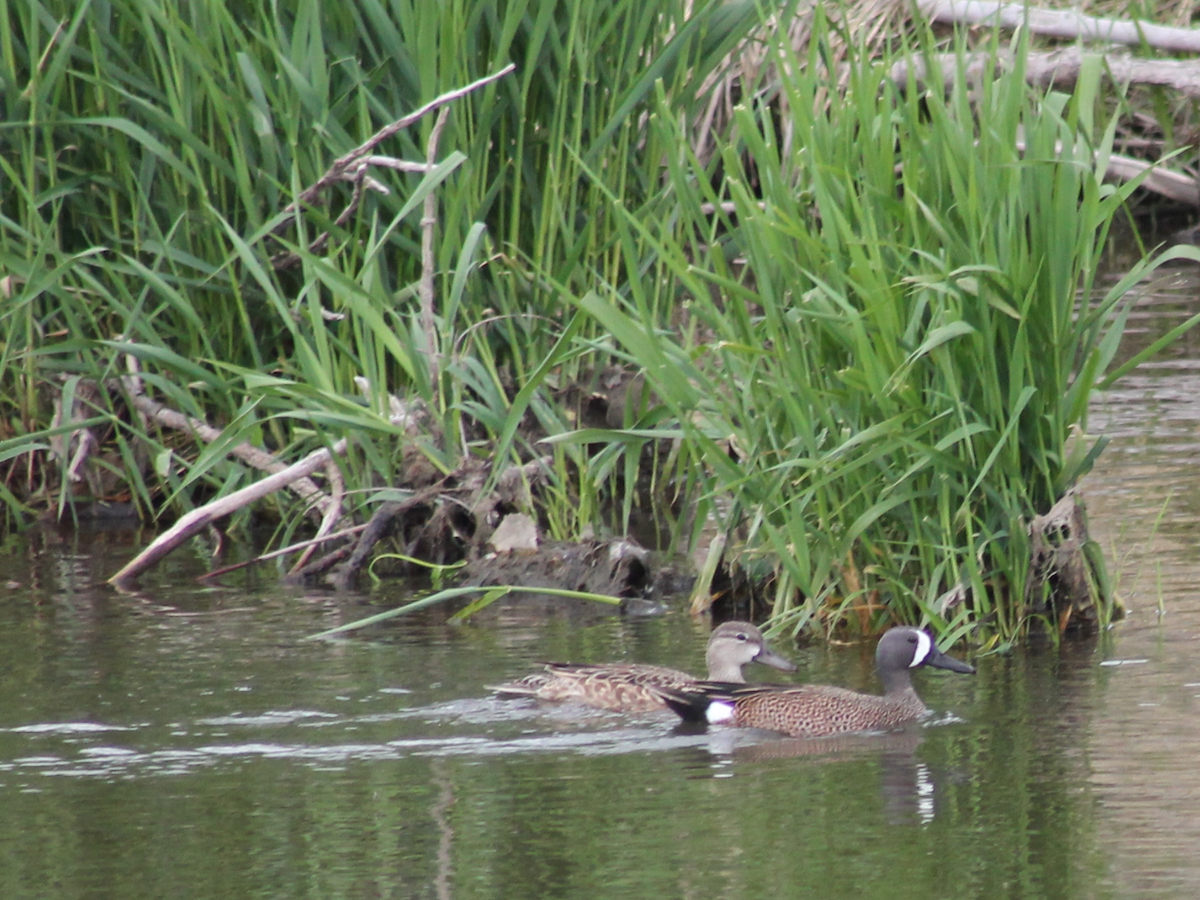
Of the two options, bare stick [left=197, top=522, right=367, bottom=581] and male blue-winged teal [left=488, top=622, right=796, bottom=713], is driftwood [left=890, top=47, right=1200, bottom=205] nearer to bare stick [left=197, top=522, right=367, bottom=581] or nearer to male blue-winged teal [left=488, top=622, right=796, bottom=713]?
bare stick [left=197, top=522, right=367, bottom=581]

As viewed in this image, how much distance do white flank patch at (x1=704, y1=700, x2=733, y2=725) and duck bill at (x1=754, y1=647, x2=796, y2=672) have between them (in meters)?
0.40

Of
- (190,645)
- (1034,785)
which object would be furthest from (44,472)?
(1034,785)

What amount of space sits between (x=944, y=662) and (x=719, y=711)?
738 millimetres

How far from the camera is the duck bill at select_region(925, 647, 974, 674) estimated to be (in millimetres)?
7090

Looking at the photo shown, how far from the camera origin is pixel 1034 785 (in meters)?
5.98

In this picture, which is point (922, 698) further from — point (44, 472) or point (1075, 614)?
point (44, 472)

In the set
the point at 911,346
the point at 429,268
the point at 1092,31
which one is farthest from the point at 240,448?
the point at 1092,31

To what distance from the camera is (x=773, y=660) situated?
749cm

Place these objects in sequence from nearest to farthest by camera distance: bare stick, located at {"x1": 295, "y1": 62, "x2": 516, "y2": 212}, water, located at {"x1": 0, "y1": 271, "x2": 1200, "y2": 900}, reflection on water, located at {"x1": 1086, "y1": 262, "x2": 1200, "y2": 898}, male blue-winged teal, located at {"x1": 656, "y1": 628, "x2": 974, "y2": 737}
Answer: water, located at {"x1": 0, "y1": 271, "x2": 1200, "y2": 900}
reflection on water, located at {"x1": 1086, "y1": 262, "x2": 1200, "y2": 898}
male blue-winged teal, located at {"x1": 656, "y1": 628, "x2": 974, "y2": 737}
bare stick, located at {"x1": 295, "y1": 62, "x2": 516, "y2": 212}

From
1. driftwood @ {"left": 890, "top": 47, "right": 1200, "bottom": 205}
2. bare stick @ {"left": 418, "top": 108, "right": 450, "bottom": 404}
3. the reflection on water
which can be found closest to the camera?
the reflection on water

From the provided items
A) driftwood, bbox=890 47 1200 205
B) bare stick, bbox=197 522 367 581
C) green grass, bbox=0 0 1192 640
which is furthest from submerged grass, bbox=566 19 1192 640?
driftwood, bbox=890 47 1200 205

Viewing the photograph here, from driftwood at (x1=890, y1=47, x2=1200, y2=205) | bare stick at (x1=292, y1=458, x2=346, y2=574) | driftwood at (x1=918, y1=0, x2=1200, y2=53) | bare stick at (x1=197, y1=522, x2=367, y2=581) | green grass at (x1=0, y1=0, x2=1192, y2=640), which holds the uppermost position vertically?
driftwood at (x1=918, y1=0, x2=1200, y2=53)

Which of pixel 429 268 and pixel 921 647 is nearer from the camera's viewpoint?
pixel 921 647

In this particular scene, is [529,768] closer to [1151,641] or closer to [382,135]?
[1151,641]
